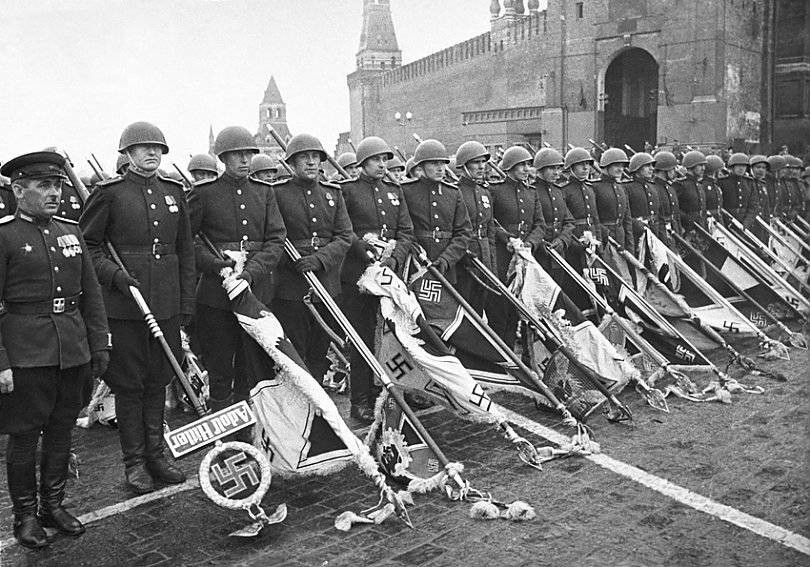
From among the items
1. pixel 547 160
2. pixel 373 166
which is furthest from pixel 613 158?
pixel 373 166

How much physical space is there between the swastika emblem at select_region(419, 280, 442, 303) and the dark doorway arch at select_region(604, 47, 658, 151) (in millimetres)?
28907

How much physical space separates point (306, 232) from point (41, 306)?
2248mm

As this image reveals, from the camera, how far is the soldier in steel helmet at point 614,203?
31.1 ft

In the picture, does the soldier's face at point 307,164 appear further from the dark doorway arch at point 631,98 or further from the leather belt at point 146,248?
the dark doorway arch at point 631,98

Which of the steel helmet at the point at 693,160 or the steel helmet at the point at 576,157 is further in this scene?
the steel helmet at the point at 693,160

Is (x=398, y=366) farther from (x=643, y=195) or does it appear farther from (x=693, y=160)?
(x=693, y=160)

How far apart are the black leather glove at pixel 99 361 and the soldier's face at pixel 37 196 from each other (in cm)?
81

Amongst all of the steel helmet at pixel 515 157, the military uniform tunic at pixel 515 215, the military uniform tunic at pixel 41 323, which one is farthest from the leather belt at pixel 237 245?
the steel helmet at pixel 515 157

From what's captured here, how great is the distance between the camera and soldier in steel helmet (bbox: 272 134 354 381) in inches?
249

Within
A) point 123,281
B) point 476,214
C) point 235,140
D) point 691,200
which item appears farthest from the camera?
point 691,200

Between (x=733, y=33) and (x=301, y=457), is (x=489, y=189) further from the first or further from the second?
(x=733, y=33)

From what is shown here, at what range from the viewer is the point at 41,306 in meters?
4.63

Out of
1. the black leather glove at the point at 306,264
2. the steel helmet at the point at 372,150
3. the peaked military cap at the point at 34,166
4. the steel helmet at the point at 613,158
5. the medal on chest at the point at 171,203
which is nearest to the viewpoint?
the peaked military cap at the point at 34,166

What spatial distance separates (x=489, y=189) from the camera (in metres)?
8.46
